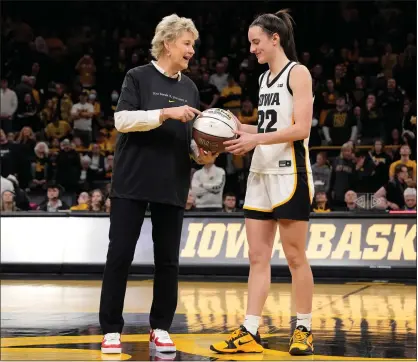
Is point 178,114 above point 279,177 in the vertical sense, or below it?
above

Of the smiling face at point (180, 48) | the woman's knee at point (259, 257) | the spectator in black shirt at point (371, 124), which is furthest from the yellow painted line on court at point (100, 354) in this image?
the spectator in black shirt at point (371, 124)

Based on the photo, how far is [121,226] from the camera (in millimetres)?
6555

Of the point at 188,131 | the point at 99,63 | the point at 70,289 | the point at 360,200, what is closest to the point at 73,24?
the point at 99,63

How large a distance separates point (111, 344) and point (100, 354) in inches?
4.1

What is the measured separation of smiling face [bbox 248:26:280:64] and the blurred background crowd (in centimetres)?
823

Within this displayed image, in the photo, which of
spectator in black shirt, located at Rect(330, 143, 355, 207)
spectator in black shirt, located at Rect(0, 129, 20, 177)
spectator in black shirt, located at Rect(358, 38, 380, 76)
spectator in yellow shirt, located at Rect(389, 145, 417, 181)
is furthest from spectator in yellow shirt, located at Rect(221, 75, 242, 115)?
spectator in black shirt, located at Rect(0, 129, 20, 177)

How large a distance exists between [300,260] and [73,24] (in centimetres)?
1963

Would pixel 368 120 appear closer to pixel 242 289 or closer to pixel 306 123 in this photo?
pixel 242 289

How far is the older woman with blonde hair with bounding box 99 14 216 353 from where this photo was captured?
655 centimetres

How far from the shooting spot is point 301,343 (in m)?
6.52

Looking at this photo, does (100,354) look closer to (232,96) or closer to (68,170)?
(68,170)

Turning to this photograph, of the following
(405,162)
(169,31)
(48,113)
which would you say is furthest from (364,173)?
(169,31)

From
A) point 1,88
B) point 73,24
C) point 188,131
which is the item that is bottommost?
point 188,131

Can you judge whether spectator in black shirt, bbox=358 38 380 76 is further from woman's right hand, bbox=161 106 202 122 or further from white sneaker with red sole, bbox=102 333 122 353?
white sneaker with red sole, bbox=102 333 122 353
